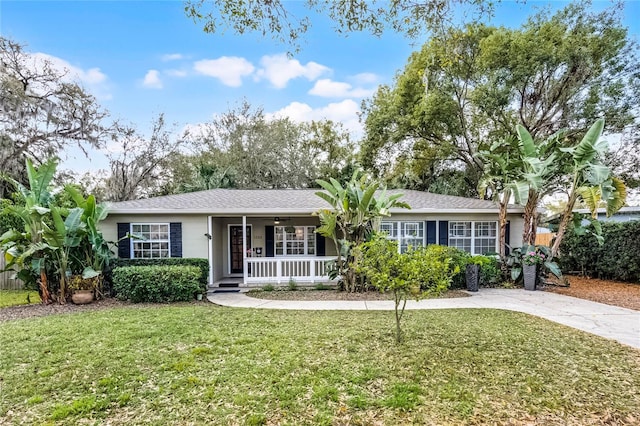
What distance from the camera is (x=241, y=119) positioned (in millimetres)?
25078

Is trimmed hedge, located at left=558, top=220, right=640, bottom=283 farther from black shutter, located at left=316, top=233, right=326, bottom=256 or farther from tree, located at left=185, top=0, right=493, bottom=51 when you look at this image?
tree, located at left=185, top=0, right=493, bottom=51

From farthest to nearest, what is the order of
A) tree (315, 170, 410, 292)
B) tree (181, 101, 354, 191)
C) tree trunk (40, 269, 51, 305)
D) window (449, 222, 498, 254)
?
1. tree (181, 101, 354, 191)
2. window (449, 222, 498, 254)
3. tree (315, 170, 410, 292)
4. tree trunk (40, 269, 51, 305)

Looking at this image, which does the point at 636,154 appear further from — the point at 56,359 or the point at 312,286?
the point at 56,359

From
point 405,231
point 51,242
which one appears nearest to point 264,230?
point 405,231

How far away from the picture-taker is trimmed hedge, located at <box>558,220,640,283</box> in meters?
11.0

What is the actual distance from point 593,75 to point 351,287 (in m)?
13.3

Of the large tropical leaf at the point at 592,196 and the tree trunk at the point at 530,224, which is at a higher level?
the large tropical leaf at the point at 592,196

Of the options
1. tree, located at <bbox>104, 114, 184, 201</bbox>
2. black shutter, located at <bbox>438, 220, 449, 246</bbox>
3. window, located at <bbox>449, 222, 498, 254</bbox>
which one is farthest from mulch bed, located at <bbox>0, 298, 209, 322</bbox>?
tree, located at <bbox>104, 114, 184, 201</bbox>

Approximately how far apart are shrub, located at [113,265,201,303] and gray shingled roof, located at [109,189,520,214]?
8.39 feet

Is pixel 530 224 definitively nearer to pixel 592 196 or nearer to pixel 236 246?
pixel 592 196

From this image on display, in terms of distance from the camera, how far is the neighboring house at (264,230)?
10.9 m

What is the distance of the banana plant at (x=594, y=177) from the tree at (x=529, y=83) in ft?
8.56

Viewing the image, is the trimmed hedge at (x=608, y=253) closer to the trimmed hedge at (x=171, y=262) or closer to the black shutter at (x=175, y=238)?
the trimmed hedge at (x=171, y=262)

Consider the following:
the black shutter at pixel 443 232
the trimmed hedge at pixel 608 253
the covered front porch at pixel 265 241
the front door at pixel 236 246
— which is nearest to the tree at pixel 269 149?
the front door at pixel 236 246
